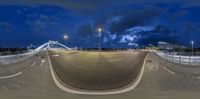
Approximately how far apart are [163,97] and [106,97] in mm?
2168

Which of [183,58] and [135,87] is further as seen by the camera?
[183,58]

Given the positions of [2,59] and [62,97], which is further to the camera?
[2,59]

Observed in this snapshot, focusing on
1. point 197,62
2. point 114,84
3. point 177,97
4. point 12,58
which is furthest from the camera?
Answer: point 12,58

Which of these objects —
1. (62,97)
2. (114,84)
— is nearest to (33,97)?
(62,97)

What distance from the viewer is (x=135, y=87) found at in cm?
2214

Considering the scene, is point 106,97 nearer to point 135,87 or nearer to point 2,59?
point 135,87

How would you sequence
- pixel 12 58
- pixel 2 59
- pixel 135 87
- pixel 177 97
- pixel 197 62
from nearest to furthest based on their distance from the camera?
1. pixel 177 97
2. pixel 135 87
3. pixel 197 62
4. pixel 2 59
5. pixel 12 58

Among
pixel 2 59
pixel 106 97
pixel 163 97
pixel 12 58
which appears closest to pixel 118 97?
pixel 106 97

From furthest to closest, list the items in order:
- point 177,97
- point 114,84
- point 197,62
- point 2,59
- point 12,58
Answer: point 12,58
point 2,59
point 197,62
point 114,84
point 177,97

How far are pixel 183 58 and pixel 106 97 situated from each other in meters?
35.8

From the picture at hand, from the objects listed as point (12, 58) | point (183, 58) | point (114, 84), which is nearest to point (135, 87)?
point (114, 84)

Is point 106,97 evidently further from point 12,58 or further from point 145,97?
point 12,58

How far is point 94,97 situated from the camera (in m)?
17.5

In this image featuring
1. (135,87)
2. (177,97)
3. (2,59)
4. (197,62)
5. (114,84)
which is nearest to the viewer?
(177,97)
